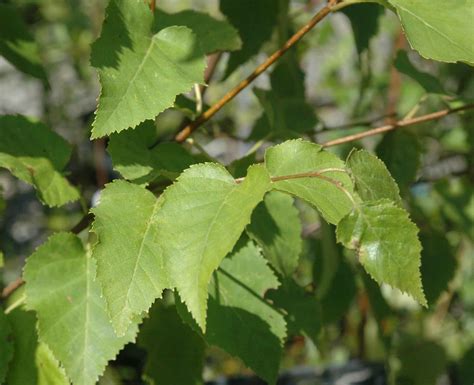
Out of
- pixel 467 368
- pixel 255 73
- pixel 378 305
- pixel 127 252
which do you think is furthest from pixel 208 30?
pixel 467 368

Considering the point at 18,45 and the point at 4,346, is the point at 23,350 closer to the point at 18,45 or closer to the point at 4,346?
the point at 4,346

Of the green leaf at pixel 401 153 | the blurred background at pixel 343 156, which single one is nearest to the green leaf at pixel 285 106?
the blurred background at pixel 343 156

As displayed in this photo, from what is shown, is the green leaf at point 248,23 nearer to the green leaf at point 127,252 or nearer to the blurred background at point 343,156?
the blurred background at point 343,156

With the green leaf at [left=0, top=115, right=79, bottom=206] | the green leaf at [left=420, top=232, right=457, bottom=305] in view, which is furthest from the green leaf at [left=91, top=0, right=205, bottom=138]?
the green leaf at [left=420, top=232, right=457, bottom=305]

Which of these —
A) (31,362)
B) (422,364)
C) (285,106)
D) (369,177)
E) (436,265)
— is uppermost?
(369,177)

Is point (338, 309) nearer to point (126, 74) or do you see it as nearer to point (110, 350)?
point (110, 350)
